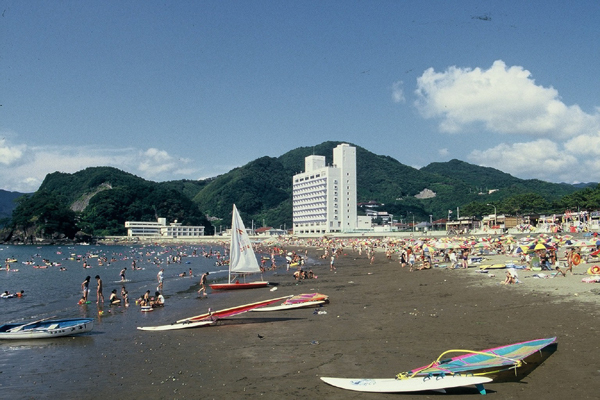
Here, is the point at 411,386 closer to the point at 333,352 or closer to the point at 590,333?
the point at 333,352

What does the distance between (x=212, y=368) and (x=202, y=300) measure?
1541 centimetres

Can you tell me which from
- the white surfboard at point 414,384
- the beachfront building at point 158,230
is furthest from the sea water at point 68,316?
the beachfront building at point 158,230

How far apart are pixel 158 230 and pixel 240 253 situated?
17107 centimetres

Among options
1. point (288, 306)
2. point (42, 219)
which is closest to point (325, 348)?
point (288, 306)

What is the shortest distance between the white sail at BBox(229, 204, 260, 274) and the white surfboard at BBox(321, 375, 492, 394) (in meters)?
21.6

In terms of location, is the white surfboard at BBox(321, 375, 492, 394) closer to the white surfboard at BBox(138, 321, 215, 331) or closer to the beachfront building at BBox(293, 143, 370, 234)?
the white surfboard at BBox(138, 321, 215, 331)

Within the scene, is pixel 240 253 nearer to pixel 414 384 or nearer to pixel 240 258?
pixel 240 258

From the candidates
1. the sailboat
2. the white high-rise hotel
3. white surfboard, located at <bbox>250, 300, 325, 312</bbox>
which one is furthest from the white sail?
the white high-rise hotel

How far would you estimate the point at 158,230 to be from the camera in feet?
628

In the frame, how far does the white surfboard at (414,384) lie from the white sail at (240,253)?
21624 mm

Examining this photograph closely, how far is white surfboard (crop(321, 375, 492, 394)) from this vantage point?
905 cm

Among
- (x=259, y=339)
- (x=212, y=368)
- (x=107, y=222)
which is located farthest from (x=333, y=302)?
(x=107, y=222)

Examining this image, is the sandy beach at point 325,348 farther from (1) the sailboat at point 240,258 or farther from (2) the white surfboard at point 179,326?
(1) the sailboat at point 240,258

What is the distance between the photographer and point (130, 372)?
11953 millimetres
